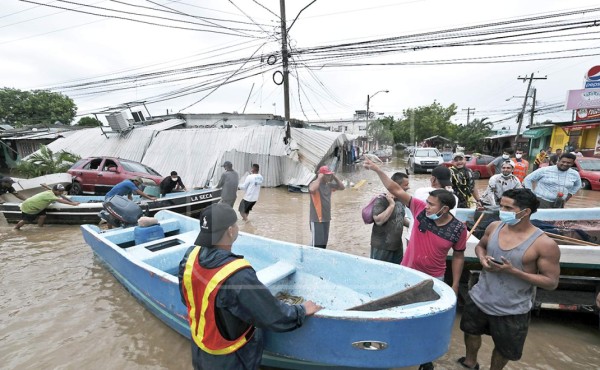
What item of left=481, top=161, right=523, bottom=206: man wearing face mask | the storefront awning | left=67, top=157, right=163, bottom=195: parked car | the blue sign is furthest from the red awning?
left=67, top=157, right=163, bottom=195: parked car

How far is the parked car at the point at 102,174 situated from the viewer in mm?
9797

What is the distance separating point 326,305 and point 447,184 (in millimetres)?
1799

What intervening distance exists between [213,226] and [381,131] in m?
42.1

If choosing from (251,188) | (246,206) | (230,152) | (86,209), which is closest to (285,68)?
(230,152)

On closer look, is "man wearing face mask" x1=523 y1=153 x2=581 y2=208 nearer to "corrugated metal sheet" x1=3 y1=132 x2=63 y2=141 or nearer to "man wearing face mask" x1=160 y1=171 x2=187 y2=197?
"man wearing face mask" x1=160 y1=171 x2=187 y2=197

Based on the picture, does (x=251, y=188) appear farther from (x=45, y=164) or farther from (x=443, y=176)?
(x=45, y=164)

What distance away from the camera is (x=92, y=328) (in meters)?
3.57

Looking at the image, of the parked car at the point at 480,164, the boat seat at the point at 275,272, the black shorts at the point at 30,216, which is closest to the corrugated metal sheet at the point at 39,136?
the black shorts at the point at 30,216

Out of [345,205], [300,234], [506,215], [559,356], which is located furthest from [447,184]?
[345,205]

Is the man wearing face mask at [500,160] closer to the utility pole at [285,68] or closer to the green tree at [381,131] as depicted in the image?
the utility pole at [285,68]

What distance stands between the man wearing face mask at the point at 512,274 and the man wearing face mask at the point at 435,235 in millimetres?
227

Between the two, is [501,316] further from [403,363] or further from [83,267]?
[83,267]

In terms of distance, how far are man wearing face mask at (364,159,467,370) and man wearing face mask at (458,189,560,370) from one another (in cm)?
23

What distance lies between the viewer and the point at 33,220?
7289 millimetres
